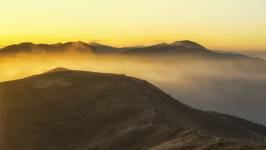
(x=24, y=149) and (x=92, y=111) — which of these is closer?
(x=24, y=149)

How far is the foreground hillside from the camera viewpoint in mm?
112188

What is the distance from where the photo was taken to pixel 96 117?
139125 mm

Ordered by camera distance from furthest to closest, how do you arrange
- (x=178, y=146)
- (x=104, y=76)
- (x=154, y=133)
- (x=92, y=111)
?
(x=104, y=76) → (x=92, y=111) → (x=154, y=133) → (x=178, y=146)

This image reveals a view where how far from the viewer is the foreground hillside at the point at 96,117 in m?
112

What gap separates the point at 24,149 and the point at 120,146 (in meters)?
31.2

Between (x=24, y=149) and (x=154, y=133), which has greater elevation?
(x=154, y=133)

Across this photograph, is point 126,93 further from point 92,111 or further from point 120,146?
point 120,146

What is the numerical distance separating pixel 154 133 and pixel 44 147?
32763 millimetres

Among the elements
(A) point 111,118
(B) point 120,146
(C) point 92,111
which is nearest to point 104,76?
(C) point 92,111

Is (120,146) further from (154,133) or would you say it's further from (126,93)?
(126,93)

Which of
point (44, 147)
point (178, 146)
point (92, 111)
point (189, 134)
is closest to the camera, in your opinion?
point (178, 146)

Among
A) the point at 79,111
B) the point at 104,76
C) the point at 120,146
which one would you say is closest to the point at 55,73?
the point at 104,76

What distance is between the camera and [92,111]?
145000mm

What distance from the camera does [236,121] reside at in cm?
18200
